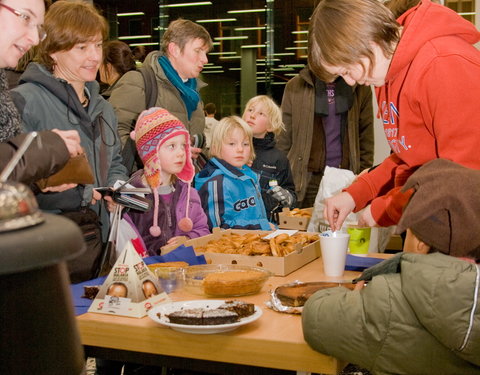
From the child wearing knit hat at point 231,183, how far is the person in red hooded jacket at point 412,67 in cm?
150

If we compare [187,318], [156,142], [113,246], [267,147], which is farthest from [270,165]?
[187,318]

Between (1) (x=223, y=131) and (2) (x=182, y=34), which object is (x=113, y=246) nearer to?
(1) (x=223, y=131)

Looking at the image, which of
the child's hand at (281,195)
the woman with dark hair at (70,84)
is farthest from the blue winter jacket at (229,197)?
the woman with dark hair at (70,84)

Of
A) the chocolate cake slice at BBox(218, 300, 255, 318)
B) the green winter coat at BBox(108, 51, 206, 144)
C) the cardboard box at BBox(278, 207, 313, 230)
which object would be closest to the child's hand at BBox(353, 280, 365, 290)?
the chocolate cake slice at BBox(218, 300, 255, 318)

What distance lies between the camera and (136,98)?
355cm

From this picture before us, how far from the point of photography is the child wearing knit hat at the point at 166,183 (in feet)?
9.34

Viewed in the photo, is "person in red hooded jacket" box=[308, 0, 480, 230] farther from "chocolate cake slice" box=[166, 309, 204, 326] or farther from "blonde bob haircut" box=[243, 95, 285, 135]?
"blonde bob haircut" box=[243, 95, 285, 135]

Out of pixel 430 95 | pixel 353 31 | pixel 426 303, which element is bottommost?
pixel 426 303

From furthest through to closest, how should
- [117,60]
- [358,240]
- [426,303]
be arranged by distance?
[117,60], [358,240], [426,303]

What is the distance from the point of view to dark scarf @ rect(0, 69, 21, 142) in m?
1.88

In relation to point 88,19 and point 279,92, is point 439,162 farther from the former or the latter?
point 279,92

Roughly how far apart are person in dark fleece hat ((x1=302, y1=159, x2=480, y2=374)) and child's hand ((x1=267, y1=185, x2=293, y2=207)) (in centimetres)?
282

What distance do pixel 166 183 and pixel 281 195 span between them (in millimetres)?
1423

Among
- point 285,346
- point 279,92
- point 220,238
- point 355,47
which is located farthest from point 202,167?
point 279,92
